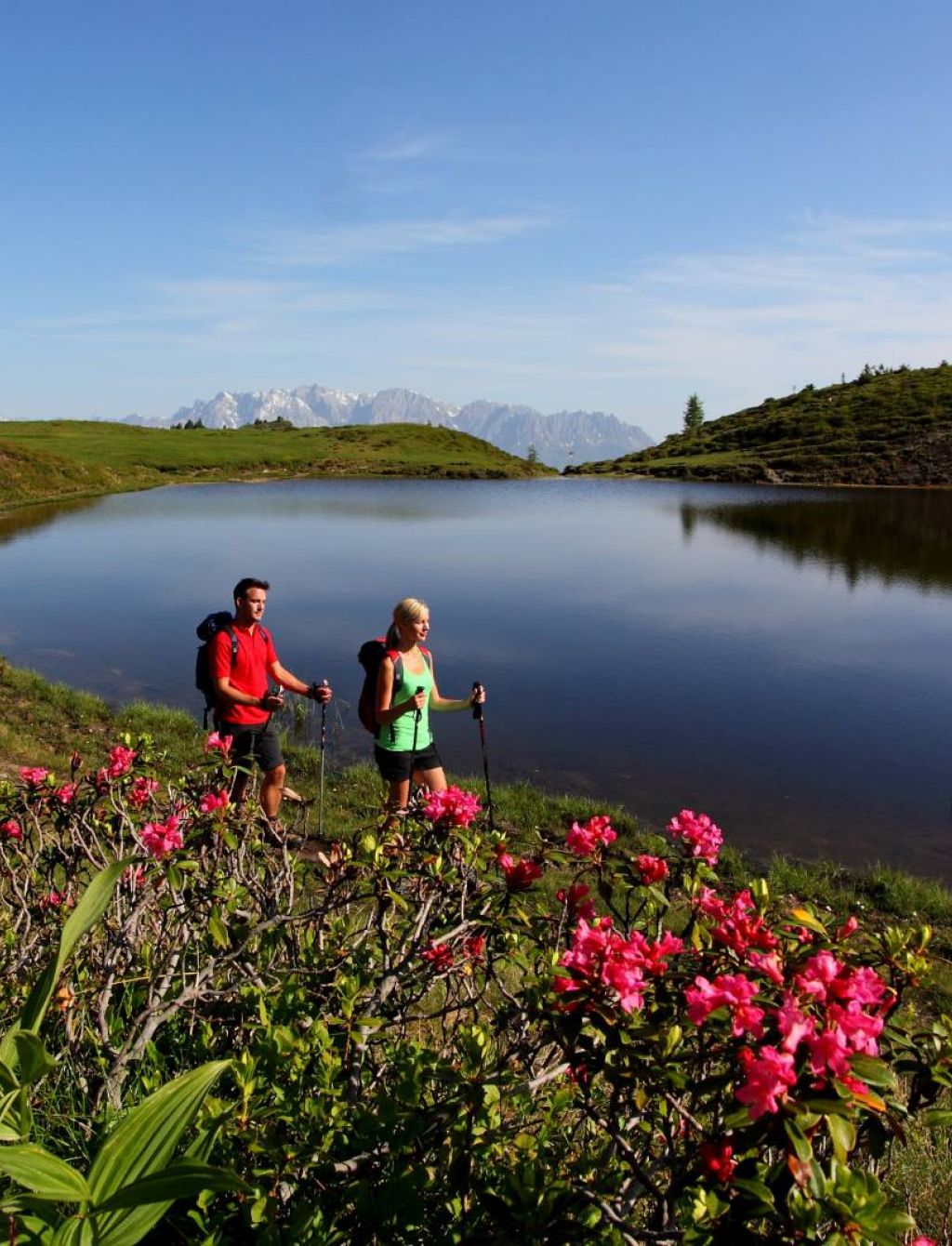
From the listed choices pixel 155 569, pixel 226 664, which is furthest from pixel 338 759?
pixel 155 569

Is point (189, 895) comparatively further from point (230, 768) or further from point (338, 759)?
point (338, 759)

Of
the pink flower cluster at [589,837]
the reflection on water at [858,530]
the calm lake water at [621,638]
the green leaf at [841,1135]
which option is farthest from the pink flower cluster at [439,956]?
the reflection on water at [858,530]

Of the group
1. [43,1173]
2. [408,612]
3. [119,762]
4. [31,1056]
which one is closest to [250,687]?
[408,612]

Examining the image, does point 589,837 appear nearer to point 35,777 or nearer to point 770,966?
point 770,966

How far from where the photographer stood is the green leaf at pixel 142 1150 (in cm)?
206

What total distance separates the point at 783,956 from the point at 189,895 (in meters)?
2.76

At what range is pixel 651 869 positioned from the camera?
318 centimetres

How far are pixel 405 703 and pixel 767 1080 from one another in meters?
5.95

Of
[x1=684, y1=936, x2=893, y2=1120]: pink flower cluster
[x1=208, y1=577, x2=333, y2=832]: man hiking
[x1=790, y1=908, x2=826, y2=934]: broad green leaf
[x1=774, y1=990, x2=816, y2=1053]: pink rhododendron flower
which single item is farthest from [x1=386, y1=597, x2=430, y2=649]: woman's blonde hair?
[x1=774, y1=990, x2=816, y2=1053]: pink rhododendron flower

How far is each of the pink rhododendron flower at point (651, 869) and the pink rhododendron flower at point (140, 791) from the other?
Result: 2.72 meters

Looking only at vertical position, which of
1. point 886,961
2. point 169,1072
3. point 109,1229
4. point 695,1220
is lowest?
point 169,1072

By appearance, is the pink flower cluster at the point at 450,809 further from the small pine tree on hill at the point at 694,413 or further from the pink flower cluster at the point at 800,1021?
the small pine tree on hill at the point at 694,413

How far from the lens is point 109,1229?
207 centimetres

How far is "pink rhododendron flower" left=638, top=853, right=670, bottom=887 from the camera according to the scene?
318cm
